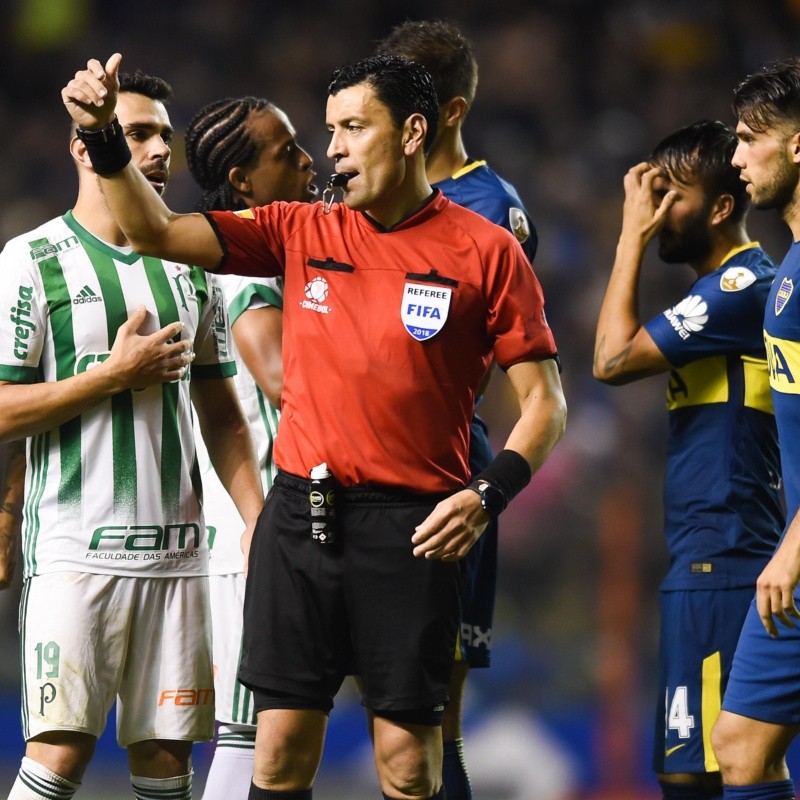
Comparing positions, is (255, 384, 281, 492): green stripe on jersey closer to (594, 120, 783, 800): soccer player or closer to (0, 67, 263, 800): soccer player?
(0, 67, 263, 800): soccer player

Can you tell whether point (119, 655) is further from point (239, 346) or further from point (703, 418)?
point (703, 418)

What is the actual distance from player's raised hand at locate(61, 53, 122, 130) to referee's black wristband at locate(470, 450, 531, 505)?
1170 millimetres

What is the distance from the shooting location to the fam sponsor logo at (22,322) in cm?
328

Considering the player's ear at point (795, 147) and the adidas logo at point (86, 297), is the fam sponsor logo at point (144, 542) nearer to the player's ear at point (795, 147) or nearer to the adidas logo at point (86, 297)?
the adidas logo at point (86, 297)

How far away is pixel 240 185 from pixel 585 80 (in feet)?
18.8

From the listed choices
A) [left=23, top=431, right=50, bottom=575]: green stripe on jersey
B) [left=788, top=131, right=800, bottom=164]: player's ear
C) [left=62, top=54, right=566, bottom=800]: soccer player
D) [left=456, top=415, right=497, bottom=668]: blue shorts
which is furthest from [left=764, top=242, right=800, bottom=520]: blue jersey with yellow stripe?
[left=23, top=431, right=50, bottom=575]: green stripe on jersey

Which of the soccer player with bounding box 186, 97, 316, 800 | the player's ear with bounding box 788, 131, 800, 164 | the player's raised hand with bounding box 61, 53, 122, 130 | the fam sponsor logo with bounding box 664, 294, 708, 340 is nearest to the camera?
the player's raised hand with bounding box 61, 53, 122, 130

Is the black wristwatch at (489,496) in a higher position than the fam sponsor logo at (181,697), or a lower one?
higher

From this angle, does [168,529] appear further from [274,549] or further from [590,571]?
[590,571]

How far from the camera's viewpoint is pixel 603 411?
25.0 ft

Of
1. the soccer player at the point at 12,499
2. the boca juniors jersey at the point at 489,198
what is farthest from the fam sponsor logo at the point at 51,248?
the boca juniors jersey at the point at 489,198

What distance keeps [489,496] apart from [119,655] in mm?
1036

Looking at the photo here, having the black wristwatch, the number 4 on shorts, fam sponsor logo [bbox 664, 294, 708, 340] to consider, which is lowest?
the number 4 on shorts

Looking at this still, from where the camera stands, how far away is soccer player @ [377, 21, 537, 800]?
13.2 feet
